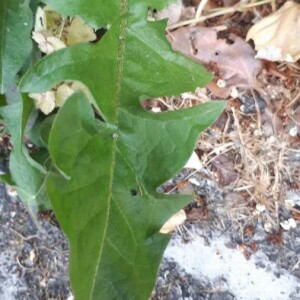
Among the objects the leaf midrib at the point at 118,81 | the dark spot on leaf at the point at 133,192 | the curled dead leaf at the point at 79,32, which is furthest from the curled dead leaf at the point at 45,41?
the dark spot on leaf at the point at 133,192

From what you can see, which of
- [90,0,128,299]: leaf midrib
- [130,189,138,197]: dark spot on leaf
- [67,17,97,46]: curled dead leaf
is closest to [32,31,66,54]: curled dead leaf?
[67,17,97,46]: curled dead leaf

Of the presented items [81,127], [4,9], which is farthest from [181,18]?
[81,127]

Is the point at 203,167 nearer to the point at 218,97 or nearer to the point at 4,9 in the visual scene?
the point at 218,97

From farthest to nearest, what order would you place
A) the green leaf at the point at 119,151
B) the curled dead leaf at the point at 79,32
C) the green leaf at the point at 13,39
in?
the curled dead leaf at the point at 79,32 < the green leaf at the point at 13,39 < the green leaf at the point at 119,151

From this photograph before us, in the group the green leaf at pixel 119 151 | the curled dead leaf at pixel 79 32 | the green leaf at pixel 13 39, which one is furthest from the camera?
the curled dead leaf at pixel 79 32

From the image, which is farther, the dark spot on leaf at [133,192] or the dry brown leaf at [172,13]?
the dry brown leaf at [172,13]

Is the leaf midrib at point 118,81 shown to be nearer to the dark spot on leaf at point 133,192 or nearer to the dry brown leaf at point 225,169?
the dark spot on leaf at point 133,192

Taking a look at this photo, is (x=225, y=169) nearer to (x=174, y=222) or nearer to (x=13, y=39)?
(x=174, y=222)

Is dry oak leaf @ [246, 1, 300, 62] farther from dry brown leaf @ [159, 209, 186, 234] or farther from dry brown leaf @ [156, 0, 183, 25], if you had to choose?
dry brown leaf @ [159, 209, 186, 234]
